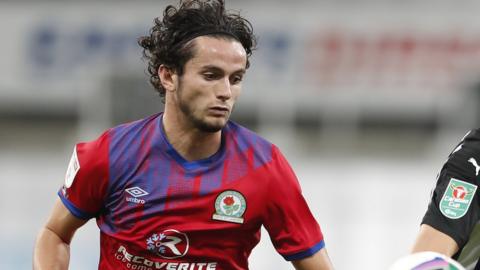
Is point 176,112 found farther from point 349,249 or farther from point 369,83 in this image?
point 369,83

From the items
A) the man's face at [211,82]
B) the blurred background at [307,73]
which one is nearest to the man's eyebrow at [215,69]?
the man's face at [211,82]

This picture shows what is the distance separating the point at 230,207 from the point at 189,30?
0.83m

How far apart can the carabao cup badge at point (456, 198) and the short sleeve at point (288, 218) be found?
2.03 feet

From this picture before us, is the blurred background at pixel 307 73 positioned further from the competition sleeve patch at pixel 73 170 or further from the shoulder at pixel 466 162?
the shoulder at pixel 466 162

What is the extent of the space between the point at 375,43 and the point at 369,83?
2.26 ft

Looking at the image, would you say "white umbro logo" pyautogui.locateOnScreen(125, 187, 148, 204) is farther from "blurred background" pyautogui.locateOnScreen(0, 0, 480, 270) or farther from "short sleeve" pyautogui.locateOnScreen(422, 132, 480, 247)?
"blurred background" pyautogui.locateOnScreen(0, 0, 480, 270)

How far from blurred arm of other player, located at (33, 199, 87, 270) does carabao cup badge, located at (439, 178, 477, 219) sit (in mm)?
1666

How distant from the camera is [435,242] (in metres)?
4.76

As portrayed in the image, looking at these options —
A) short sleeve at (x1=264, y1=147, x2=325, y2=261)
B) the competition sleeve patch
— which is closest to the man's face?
short sleeve at (x1=264, y1=147, x2=325, y2=261)

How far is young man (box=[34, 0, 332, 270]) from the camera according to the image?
511cm

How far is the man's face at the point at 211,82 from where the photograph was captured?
502 cm

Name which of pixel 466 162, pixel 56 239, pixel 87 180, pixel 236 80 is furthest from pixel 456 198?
pixel 56 239

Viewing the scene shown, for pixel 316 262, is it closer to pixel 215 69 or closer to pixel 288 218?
pixel 288 218

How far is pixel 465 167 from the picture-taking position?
16.2 ft
